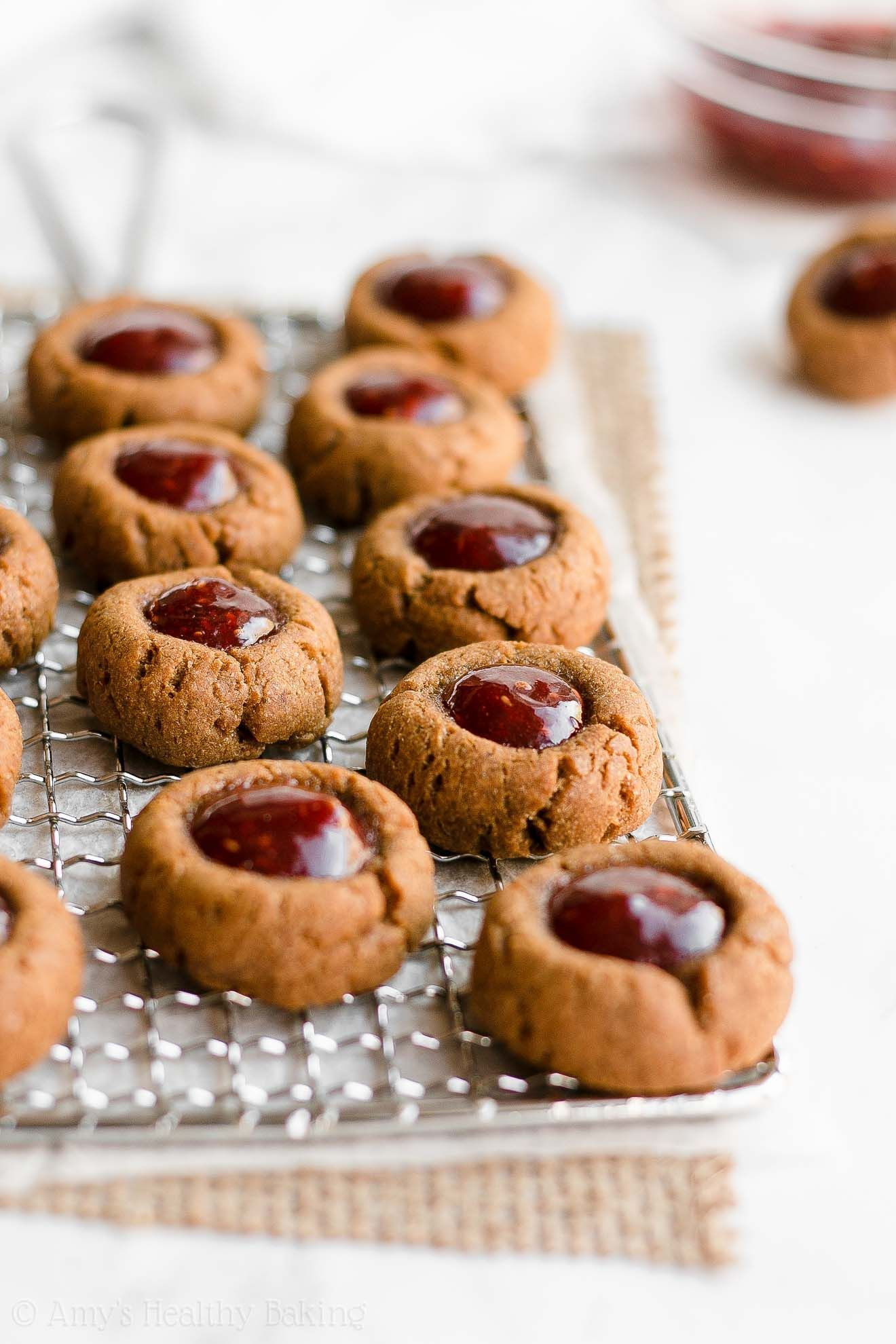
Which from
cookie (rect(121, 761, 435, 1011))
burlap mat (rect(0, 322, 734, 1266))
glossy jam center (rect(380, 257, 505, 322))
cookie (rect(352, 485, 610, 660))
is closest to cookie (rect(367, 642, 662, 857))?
cookie (rect(121, 761, 435, 1011))

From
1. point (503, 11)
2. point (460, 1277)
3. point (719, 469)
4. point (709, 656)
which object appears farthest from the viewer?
point (503, 11)

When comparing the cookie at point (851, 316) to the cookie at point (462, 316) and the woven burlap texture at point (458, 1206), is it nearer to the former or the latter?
the cookie at point (462, 316)

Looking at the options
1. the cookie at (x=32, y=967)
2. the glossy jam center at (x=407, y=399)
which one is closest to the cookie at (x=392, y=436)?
the glossy jam center at (x=407, y=399)

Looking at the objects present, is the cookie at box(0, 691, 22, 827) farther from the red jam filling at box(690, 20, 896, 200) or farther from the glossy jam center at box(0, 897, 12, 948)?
the red jam filling at box(690, 20, 896, 200)

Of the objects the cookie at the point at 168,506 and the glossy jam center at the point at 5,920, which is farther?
the cookie at the point at 168,506

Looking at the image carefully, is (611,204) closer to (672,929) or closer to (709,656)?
(709,656)

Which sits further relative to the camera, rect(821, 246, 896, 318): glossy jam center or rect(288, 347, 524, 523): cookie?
rect(821, 246, 896, 318): glossy jam center

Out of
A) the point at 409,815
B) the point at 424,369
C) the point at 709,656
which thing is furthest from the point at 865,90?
the point at 409,815
